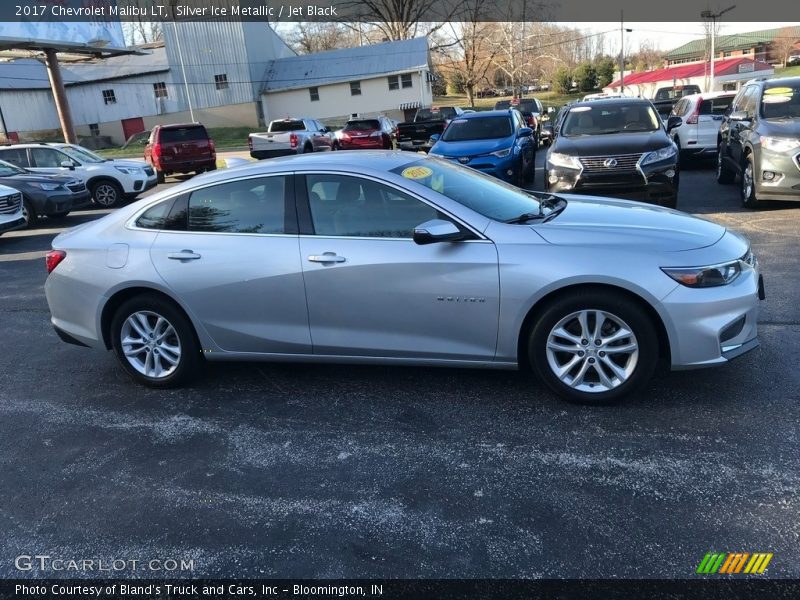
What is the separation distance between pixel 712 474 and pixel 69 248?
14.8 feet

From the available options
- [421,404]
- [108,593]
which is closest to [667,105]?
[421,404]

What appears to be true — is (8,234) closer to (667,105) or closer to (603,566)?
(603,566)

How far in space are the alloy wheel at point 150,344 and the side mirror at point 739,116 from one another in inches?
365

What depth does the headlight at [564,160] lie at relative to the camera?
9.02 meters

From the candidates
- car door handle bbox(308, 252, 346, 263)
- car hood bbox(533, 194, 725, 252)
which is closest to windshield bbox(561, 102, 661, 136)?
car hood bbox(533, 194, 725, 252)

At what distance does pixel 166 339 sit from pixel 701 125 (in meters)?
13.2

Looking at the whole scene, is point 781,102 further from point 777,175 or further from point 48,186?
point 48,186

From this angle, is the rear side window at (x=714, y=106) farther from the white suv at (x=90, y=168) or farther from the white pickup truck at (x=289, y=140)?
the white suv at (x=90, y=168)

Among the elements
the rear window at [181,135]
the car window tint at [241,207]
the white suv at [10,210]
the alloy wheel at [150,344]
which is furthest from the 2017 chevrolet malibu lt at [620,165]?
the rear window at [181,135]

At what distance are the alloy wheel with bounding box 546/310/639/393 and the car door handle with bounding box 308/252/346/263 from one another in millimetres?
1392

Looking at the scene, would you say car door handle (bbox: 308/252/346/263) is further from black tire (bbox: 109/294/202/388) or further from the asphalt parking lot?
black tire (bbox: 109/294/202/388)

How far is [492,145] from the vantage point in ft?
39.0

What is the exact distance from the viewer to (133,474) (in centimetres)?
359

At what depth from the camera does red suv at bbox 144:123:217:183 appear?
790 inches
